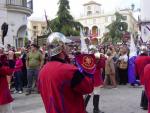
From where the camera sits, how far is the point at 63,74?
4246mm

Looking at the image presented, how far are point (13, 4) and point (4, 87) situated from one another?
28.6m

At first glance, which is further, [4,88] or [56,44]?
[4,88]

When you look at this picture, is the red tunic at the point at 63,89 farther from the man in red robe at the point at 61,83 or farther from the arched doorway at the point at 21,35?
the arched doorway at the point at 21,35

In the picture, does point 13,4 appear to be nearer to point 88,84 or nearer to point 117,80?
point 117,80

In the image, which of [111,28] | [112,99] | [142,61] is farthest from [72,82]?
[111,28]

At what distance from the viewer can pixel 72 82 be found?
4.23m

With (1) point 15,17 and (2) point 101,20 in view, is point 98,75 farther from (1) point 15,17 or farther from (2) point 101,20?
(2) point 101,20

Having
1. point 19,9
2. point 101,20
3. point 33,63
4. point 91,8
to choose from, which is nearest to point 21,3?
point 19,9

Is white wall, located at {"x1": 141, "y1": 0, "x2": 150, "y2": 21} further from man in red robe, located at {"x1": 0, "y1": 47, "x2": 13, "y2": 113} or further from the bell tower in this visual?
the bell tower

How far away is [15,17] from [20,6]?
118 cm

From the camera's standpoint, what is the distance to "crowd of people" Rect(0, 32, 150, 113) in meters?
4.27

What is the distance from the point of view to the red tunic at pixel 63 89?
4.22m

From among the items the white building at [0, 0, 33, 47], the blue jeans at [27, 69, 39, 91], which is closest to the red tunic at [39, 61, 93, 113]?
the blue jeans at [27, 69, 39, 91]

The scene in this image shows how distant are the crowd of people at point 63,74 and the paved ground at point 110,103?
0.45 meters
